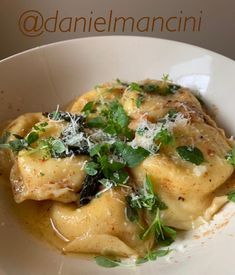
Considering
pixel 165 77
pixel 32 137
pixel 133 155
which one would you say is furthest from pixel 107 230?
pixel 165 77

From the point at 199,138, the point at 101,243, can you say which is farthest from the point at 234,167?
the point at 101,243

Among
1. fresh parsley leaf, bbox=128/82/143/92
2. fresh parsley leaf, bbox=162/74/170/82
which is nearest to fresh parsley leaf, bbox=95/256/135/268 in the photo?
fresh parsley leaf, bbox=128/82/143/92

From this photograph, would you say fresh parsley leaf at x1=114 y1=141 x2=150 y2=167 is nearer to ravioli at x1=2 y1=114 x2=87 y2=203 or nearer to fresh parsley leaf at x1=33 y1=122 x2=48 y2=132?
ravioli at x1=2 y1=114 x2=87 y2=203

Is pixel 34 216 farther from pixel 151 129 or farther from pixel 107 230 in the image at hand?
pixel 151 129

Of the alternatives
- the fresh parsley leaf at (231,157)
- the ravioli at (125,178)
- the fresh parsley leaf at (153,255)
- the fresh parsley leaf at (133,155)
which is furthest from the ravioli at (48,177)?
the fresh parsley leaf at (231,157)

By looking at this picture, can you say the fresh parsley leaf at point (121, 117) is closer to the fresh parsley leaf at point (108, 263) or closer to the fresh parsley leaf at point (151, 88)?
the fresh parsley leaf at point (151, 88)

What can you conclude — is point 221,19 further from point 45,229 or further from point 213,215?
point 45,229
